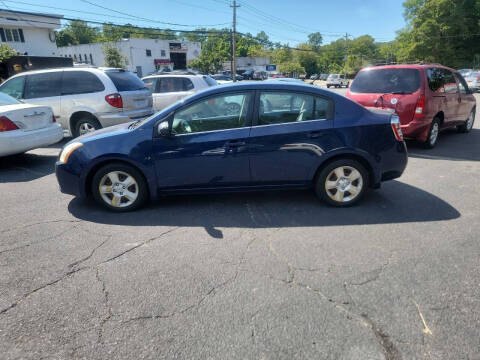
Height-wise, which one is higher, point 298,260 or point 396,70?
point 396,70

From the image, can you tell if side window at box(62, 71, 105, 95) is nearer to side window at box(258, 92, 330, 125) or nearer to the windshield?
the windshield

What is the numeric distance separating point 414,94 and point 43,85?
856 centimetres

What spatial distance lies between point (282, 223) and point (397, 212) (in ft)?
4.90

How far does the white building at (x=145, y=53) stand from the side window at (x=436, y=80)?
49393mm

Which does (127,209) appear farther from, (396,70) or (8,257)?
(396,70)

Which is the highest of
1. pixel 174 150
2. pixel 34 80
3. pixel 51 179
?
pixel 34 80

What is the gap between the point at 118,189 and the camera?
4184mm

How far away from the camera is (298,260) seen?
3.10m

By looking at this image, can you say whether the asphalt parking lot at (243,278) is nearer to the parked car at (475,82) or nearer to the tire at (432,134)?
the tire at (432,134)

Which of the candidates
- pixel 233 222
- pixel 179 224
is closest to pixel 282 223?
pixel 233 222

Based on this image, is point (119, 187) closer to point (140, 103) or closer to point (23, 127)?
point (23, 127)

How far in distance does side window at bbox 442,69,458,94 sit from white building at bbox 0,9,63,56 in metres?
35.4

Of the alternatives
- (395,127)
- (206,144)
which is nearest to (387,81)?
(395,127)

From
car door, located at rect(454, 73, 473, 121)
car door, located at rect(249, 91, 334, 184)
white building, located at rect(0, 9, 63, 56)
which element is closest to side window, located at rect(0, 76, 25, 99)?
car door, located at rect(249, 91, 334, 184)
